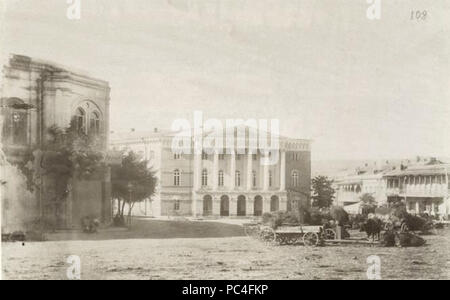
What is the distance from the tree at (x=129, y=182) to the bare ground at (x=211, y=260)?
0.52 metres

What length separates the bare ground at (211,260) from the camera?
9078 millimetres

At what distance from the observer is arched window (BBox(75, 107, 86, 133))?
9312 millimetres

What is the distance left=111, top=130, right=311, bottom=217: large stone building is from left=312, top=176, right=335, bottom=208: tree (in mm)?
110

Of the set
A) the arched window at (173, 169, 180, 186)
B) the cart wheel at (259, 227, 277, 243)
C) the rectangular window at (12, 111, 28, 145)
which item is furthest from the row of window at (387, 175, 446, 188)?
the rectangular window at (12, 111, 28, 145)

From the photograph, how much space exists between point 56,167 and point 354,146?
168 inches

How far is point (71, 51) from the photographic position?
9.03 meters

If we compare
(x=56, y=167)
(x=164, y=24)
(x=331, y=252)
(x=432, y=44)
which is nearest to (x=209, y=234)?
(x=331, y=252)

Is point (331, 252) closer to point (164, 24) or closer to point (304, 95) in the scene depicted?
point (304, 95)

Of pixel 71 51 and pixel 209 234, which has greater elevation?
pixel 71 51

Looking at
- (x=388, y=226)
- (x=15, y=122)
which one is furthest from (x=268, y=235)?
(x=15, y=122)

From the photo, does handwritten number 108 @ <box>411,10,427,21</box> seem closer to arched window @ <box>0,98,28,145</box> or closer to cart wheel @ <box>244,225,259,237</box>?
cart wheel @ <box>244,225,259,237</box>

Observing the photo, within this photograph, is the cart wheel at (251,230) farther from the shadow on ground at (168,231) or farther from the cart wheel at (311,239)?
the cart wheel at (311,239)

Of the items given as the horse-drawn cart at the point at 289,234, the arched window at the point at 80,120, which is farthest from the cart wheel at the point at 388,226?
the arched window at the point at 80,120
